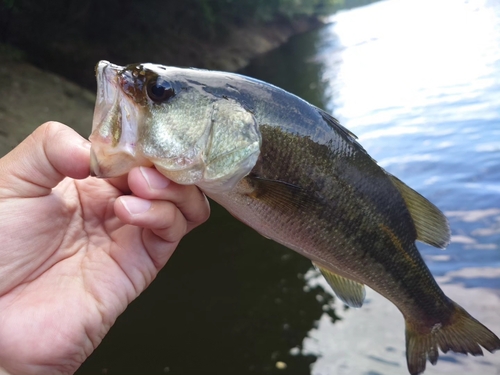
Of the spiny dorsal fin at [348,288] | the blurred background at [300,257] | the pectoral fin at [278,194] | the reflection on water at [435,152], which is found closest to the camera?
the pectoral fin at [278,194]

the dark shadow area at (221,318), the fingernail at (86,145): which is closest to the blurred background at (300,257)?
the dark shadow area at (221,318)

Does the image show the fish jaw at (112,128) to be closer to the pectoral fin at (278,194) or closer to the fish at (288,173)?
the fish at (288,173)

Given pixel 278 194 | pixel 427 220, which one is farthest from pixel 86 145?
pixel 427 220

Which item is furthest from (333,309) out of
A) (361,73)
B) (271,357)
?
(361,73)

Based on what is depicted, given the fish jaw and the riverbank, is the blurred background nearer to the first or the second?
the riverbank

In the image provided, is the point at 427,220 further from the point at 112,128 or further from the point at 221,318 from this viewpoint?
the point at 221,318

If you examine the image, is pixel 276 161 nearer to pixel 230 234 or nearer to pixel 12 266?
pixel 12 266

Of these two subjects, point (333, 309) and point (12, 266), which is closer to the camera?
point (12, 266)
